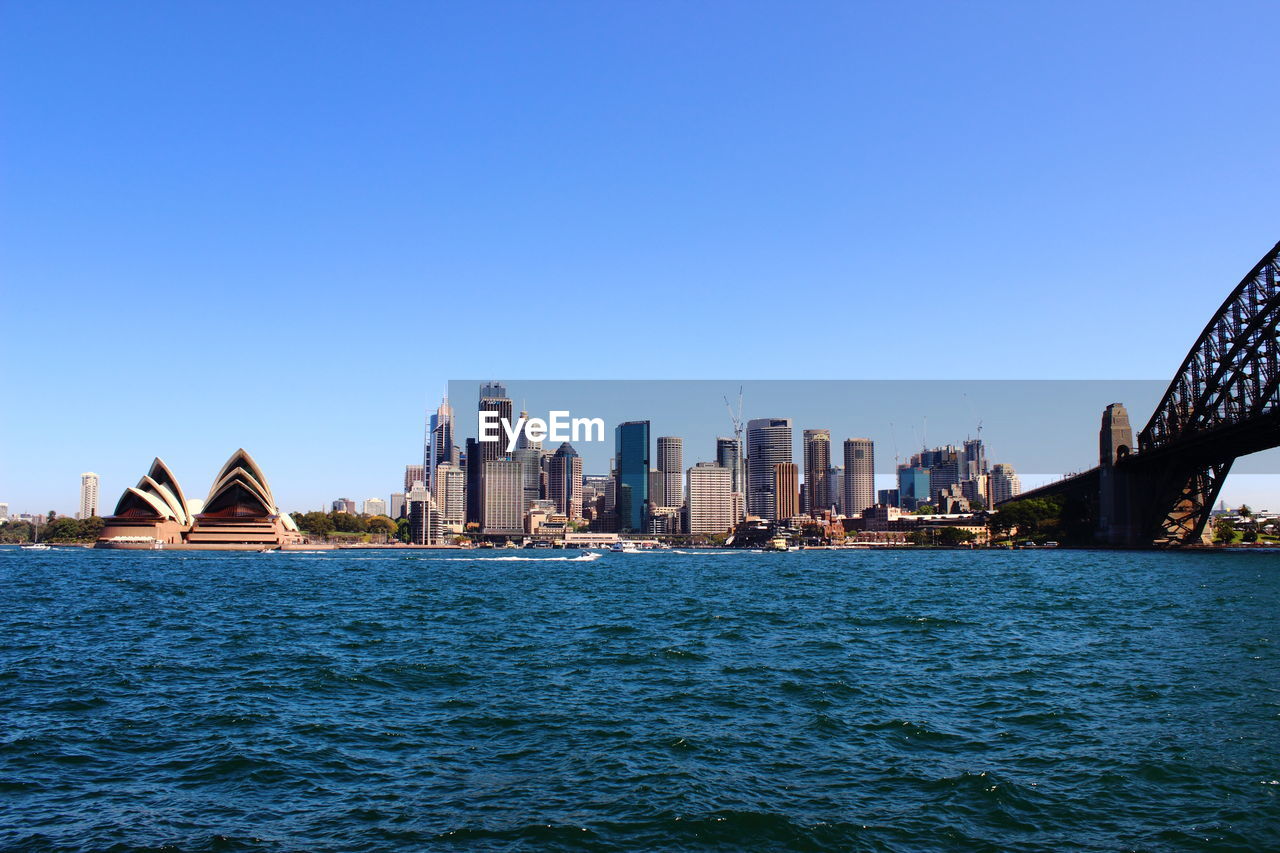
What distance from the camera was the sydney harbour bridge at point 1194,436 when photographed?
96250mm

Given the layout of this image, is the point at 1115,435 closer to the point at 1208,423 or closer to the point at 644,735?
the point at 1208,423

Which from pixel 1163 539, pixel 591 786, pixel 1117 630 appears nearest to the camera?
pixel 591 786

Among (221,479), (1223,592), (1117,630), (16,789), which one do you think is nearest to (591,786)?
(16,789)

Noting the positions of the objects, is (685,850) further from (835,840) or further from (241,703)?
(241,703)

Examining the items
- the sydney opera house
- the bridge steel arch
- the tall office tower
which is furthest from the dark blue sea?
the sydney opera house

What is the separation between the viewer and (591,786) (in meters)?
15.5

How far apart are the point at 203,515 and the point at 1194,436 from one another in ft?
605

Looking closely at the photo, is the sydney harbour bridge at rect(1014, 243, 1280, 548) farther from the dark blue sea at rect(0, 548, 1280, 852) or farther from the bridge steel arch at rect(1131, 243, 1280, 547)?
the dark blue sea at rect(0, 548, 1280, 852)

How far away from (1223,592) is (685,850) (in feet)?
176

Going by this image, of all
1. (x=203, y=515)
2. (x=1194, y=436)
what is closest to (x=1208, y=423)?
(x=1194, y=436)

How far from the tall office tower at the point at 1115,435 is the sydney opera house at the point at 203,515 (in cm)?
16399

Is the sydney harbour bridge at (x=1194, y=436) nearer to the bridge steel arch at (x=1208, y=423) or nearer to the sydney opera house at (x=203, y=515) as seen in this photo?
the bridge steel arch at (x=1208, y=423)

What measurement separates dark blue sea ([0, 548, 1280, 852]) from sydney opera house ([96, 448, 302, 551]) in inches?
6404

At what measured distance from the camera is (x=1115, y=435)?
137250 millimetres
